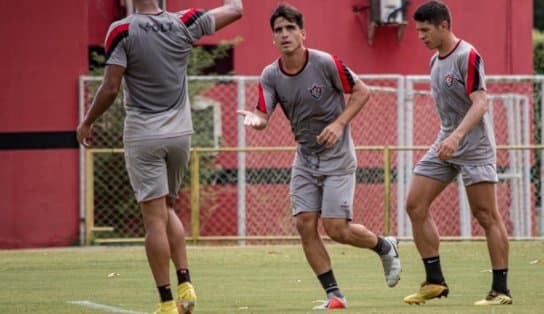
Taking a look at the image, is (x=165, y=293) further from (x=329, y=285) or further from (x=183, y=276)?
(x=329, y=285)

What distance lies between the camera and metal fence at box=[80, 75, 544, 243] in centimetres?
1845

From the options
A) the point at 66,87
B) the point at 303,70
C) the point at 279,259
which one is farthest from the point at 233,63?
the point at 303,70

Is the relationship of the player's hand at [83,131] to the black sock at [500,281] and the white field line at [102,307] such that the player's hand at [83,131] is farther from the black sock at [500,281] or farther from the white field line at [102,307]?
the black sock at [500,281]

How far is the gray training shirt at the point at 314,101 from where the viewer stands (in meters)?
9.43

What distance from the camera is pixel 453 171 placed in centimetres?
989

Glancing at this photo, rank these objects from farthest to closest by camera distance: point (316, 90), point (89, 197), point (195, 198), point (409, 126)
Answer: point (409, 126) < point (89, 197) < point (195, 198) < point (316, 90)

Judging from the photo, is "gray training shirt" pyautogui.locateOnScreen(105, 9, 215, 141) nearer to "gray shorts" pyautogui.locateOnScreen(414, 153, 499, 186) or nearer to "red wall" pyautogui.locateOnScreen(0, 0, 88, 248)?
"gray shorts" pyautogui.locateOnScreen(414, 153, 499, 186)

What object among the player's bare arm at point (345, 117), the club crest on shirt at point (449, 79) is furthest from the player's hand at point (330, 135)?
the club crest on shirt at point (449, 79)

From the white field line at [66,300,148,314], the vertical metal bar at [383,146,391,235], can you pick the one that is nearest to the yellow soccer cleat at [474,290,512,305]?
the white field line at [66,300,148,314]

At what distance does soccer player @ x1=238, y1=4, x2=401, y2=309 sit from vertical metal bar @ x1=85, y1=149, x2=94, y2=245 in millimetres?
8741

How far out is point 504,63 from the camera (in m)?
21.3

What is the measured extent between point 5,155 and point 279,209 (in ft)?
12.0

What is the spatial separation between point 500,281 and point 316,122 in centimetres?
166

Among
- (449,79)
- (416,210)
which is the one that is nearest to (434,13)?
(449,79)
